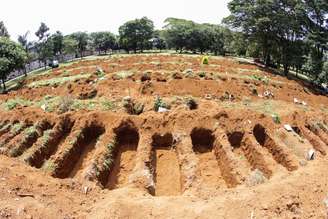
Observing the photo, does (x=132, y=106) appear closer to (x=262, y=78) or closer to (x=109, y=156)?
(x=109, y=156)

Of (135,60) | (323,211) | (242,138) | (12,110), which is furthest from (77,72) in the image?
(323,211)

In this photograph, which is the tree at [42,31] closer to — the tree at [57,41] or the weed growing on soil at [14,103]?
the tree at [57,41]

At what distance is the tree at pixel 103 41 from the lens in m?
88.1

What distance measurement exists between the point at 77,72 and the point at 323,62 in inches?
1051

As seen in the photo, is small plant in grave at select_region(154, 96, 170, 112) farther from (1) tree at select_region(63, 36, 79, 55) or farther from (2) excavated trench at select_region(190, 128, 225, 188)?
(1) tree at select_region(63, 36, 79, 55)

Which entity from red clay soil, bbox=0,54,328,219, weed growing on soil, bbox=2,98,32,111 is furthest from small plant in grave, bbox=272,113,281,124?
weed growing on soil, bbox=2,98,32,111

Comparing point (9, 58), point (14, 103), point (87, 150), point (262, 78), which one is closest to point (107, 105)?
point (87, 150)

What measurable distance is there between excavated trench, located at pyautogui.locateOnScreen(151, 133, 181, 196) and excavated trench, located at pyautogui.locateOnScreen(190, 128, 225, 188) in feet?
3.54

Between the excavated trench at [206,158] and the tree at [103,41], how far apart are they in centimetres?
7311

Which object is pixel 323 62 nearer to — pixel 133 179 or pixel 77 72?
pixel 77 72

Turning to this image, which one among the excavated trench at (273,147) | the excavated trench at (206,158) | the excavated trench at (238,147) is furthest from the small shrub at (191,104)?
the excavated trench at (273,147)

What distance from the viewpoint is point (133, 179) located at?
14.2 m

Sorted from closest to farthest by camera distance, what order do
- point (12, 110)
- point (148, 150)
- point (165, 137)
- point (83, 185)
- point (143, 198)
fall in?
point (143, 198), point (83, 185), point (148, 150), point (165, 137), point (12, 110)

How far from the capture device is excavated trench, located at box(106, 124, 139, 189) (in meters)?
15.4
